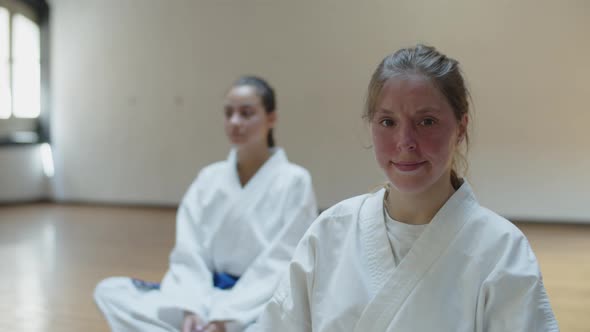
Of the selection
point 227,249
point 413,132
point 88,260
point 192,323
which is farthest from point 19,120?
point 413,132

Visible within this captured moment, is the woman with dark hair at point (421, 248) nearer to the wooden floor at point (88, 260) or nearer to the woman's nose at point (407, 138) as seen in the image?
the woman's nose at point (407, 138)

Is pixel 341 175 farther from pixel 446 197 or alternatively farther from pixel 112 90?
pixel 446 197

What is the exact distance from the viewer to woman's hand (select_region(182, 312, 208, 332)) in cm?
208

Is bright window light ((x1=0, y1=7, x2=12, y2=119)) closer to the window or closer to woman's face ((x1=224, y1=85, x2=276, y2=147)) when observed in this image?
the window

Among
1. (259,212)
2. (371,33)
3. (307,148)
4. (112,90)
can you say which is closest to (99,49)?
(112,90)

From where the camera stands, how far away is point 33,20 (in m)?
7.26

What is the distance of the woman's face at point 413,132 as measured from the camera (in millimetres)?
1072

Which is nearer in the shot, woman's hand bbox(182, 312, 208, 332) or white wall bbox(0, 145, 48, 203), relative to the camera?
woman's hand bbox(182, 312, 208, 332)

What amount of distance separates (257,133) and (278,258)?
525mm

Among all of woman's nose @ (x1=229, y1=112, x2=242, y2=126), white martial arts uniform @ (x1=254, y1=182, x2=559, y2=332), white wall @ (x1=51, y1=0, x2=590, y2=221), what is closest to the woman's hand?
woman's nose @ (x1=229, y1=112, x2=242, y2=126)

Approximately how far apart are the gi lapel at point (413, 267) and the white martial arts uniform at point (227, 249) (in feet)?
3.45

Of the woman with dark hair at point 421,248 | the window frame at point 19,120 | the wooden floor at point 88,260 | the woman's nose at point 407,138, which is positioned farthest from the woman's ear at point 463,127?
the window frame at point 19,120

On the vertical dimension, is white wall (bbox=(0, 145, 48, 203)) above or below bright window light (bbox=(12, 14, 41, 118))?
below

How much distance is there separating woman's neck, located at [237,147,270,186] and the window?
5.36 metres
